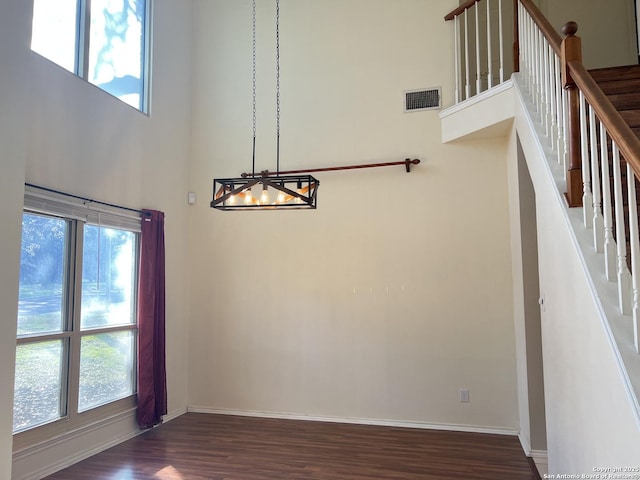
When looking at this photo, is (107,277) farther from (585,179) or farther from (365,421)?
(585,179)

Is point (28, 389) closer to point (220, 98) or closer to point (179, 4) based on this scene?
point (220, 98)

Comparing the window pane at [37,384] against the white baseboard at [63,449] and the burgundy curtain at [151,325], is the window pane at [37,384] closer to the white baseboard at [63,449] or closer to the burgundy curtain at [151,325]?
the white baseboard at [63,449]

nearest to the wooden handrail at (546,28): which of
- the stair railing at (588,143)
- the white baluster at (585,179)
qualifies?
the stair railing at (588,143)


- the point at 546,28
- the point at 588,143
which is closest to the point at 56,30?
the point at 546,28

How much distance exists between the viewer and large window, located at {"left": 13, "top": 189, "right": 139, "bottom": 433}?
3529 mm

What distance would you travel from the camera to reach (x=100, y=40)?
169 inches

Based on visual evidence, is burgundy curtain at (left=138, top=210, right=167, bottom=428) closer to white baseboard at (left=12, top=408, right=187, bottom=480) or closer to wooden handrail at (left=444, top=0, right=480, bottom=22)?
white baseboard at (left=12, top=408, right=187, bottom=480)

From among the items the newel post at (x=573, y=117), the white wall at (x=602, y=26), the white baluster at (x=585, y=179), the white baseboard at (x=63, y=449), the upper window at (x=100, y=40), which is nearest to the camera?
the white baluster at (x=585, y=179)

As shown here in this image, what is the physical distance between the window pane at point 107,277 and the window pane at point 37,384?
0.38 m

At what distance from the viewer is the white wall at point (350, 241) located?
4672 millimetres

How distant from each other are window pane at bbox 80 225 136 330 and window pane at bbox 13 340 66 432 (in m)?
0.38

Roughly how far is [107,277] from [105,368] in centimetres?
81

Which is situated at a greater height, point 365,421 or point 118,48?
point 118,48

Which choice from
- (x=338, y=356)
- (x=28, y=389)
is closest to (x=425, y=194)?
(x=338, y=356)
